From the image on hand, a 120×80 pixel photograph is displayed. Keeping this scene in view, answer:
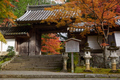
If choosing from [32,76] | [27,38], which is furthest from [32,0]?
[32,76]

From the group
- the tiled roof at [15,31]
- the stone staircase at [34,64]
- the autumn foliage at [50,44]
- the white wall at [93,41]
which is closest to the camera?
the stone staircase at [34,64]

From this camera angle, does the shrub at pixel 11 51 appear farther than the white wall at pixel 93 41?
No

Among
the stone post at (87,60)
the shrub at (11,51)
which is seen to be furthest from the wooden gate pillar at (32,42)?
the stone post at (87,60)

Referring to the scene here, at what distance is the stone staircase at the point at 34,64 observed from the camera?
9.91 m

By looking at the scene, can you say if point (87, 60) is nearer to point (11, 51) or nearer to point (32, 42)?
point (32, 42)

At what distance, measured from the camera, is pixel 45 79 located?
21.4 feet

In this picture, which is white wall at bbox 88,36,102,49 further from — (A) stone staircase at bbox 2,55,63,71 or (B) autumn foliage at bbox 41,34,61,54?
(B) autumn foliage at bbox 41,34,61,54

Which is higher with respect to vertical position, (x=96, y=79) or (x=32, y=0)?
(x=32, y=0)

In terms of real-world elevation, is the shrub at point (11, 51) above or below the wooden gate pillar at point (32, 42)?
below

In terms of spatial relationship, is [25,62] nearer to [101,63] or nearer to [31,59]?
[31,59]

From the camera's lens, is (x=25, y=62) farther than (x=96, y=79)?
Yes

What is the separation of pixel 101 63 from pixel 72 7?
6.05 metres

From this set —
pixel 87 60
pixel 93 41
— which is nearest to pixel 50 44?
pixel 93 41

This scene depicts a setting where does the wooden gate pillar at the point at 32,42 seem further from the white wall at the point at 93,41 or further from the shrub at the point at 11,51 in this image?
the white wall at the point at 93,41
